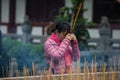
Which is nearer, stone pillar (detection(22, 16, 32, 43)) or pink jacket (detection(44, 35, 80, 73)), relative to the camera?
pink jacket (detection(44, 35, 80, 73))

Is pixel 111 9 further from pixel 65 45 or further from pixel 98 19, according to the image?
pixel 65 45

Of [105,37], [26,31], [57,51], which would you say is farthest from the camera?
[26,31]

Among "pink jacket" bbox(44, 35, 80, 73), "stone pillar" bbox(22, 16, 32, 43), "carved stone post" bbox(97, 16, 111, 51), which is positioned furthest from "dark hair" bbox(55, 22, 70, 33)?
"stone pillar" bbox(22, 16, 32, 43)

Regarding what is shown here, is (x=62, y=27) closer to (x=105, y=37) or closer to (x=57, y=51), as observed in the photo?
(x=57, y=51)

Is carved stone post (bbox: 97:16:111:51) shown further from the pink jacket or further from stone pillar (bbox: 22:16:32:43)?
the pink jacket

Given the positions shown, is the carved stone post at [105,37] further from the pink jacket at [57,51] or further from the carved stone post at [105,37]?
the pink jacket at [57,51]

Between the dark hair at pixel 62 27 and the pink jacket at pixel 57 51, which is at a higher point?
the dark hair at pixel 62 27

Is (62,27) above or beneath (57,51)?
above

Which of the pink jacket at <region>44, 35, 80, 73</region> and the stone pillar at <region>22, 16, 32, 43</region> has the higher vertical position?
the stone pillar at <region>22, 16, 32, 43</region>

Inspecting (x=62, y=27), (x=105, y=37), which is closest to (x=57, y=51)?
(x=62, y=27)

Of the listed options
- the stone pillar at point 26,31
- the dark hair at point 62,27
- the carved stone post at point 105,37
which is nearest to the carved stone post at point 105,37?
the carved stone post at point 105,37

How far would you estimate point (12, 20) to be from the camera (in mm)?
13750

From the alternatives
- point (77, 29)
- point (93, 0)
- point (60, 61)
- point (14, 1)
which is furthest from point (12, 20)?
point (60, 61)

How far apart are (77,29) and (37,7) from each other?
4994mm
